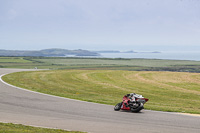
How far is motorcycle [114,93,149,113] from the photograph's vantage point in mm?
14967

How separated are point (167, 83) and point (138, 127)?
20.2m

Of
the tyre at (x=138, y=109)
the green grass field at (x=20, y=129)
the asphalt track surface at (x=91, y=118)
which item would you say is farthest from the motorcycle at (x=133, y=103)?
the green grass field at (x=20, y=129)

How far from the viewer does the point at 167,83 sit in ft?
102

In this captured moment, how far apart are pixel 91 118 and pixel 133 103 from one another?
9.19ft

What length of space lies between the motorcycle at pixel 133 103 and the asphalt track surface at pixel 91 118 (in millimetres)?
301

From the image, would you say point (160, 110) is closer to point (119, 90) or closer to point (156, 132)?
point (156, 132)

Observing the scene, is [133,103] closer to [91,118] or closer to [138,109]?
[138,109]

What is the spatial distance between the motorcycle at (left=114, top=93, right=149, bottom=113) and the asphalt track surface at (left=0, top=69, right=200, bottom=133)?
0.30m

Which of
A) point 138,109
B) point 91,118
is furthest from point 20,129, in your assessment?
point 138,109

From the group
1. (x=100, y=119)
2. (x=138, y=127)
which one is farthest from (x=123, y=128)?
(x=100, y=119)

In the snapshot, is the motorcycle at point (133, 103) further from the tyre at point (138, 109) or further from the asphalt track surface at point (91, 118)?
the asphalt track surface at point (91, 118)

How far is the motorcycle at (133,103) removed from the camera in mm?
14967

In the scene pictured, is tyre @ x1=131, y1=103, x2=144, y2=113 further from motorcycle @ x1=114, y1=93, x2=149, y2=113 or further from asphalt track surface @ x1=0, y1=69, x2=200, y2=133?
asphalt track surface @ x1=0, y1=69, x2=200, y2=133

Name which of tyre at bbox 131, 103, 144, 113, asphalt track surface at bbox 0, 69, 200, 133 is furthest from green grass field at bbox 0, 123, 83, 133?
tyre at bbox 131, 103, 144, 113
